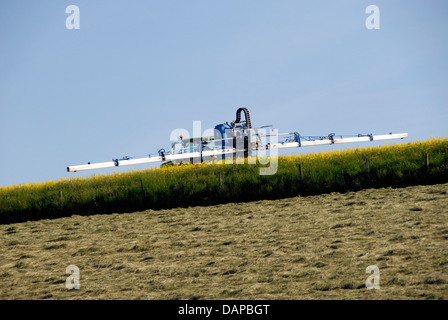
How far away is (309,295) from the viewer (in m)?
8.32

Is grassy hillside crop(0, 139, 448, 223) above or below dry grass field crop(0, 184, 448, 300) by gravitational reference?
above

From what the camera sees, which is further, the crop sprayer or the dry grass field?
the crop sprayer

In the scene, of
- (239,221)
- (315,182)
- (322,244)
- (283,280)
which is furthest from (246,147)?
(283,280)

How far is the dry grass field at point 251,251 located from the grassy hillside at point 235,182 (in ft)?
4.04

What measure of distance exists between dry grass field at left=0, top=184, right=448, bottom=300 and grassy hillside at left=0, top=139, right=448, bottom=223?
1.23 m

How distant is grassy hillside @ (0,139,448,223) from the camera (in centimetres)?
2147

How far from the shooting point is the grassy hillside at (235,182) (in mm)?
21469

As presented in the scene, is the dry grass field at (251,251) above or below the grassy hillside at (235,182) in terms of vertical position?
below

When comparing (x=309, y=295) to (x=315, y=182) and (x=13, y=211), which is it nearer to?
(x=315, y=182)

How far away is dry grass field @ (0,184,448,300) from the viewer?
9.10 meters

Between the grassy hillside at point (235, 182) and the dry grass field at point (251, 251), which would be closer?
the dry grass field at point (251, 251)

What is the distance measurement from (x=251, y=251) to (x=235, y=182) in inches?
389

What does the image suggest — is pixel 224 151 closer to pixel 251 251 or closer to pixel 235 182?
pixel 235 182

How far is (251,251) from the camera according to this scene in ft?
41.0
